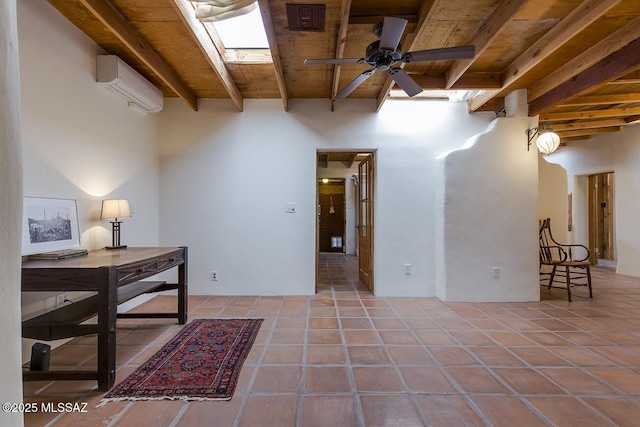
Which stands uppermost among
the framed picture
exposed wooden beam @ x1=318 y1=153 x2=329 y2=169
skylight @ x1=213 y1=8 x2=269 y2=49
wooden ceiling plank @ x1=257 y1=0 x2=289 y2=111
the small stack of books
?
skylight @ x1=213 y1=8 x2=269 y2=49

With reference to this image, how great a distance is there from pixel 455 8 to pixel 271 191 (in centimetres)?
286

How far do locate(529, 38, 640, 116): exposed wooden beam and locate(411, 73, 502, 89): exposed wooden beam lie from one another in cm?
69

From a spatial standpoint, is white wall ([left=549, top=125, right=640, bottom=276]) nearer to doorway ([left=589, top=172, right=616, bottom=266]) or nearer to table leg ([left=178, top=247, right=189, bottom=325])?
doorway ([left=589, top=172, right=616, bottom=266])

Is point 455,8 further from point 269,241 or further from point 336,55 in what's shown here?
point 269,241

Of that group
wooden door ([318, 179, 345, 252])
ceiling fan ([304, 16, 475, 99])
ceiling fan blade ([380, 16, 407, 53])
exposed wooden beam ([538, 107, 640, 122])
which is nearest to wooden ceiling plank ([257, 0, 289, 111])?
ceiling fan ([304, 16, 475, 99])

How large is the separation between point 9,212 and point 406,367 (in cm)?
233

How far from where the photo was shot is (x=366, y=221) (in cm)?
478

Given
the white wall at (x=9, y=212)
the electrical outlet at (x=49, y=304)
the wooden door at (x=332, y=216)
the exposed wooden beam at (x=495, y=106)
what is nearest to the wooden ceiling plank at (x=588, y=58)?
the exposed wooden beam at (x=495, y=106)

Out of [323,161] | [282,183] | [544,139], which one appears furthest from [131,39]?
[323,161]

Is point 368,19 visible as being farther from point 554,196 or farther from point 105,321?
point 554,196

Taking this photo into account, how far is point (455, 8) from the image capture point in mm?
2455

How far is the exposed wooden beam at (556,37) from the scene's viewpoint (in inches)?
90.7

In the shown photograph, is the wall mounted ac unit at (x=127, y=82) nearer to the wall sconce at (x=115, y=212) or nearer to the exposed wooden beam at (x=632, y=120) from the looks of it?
the wall sconce at (x=115, y=212)

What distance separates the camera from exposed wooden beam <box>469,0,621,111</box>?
2303 millimetres
